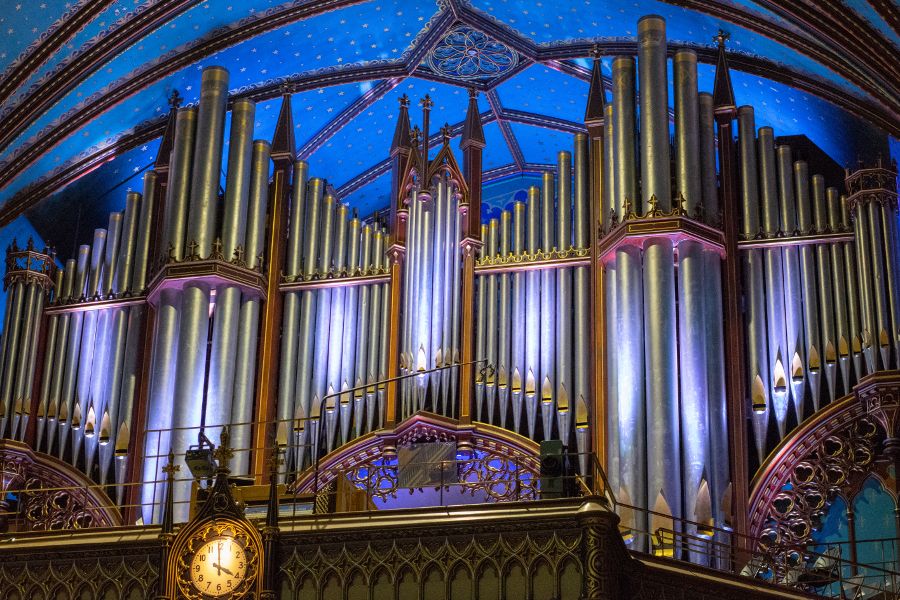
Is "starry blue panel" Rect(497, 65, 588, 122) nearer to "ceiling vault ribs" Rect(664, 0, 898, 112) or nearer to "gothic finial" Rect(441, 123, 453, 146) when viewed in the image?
"gothic finial" Rect(441, 123, 453, 146)

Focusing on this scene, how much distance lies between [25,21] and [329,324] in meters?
5.26

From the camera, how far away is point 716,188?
20.1m

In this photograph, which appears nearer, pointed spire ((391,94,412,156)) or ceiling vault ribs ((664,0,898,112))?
ceiling vault ribs ((664,0,898,112))

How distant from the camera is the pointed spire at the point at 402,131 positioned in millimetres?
21875

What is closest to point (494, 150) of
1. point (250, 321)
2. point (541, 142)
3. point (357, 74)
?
point (541, 142)

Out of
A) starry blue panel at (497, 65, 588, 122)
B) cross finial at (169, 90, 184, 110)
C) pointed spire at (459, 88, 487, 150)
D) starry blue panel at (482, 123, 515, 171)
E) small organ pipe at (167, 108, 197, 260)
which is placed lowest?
small organ pipe at (167, 108, 197, 260)

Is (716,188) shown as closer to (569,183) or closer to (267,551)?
A: (569,183)

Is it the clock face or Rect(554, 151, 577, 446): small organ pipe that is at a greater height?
Rect(554, 151, 577, 446): small organ pipe

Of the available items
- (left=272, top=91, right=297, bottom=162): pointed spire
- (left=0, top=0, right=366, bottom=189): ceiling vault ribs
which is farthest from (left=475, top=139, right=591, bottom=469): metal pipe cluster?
(left=0, top=0, right=366, bottom=189): ceiling vault ribs

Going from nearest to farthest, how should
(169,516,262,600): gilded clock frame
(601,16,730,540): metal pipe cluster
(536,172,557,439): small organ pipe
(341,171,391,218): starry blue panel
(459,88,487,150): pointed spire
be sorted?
(169,516,262,600): gilded clock frame < (601,16,730,540): metal pipe cluster < (536,172,557,439): small organ pipe < (459,88,487,150): pointed spire < (341,171,391,218): starry blue panel

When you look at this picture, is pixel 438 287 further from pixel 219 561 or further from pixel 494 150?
pixel 219 561

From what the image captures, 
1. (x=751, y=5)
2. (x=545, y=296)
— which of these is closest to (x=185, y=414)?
(x=545, y=296)

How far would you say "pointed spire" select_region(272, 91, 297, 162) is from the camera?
21938mm

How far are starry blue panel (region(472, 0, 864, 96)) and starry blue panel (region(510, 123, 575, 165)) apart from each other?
1707mm
